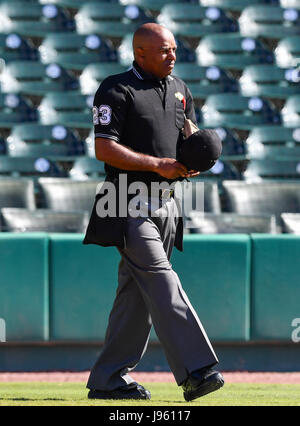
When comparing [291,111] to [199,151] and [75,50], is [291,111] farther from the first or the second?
[199,151]

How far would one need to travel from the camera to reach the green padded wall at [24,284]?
434 cm

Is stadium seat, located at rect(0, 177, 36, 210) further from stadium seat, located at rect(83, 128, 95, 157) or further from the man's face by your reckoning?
the man's face

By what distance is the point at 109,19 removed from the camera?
30.6ft

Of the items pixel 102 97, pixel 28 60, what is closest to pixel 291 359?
pixel 102 97

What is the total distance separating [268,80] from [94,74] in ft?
6.14

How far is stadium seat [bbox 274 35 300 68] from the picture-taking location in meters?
9.22

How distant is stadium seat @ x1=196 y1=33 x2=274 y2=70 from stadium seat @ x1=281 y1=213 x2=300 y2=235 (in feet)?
13.3

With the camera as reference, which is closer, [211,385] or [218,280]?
[211,385]

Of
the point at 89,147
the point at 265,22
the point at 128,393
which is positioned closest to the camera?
the point at 128,393

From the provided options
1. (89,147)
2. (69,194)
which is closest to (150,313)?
(69,194)

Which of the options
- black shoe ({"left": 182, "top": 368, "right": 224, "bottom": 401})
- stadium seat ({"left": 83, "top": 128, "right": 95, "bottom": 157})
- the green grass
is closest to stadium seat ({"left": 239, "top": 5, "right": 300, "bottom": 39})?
stadium seat ({"left": 83, "top": 128, "right": 95, "bottom": 157})

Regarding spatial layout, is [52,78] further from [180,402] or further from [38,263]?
[180,402]

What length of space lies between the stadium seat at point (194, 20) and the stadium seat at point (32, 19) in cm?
108

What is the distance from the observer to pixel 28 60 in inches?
355
